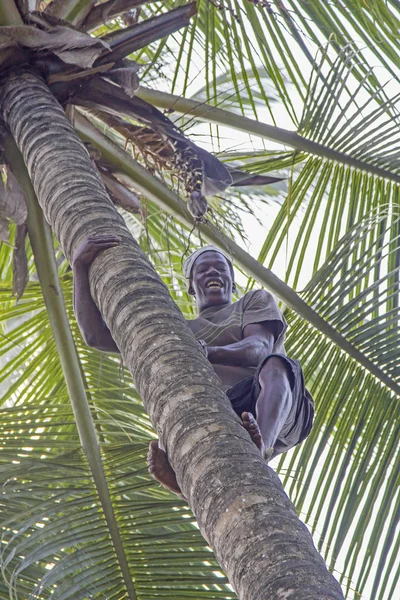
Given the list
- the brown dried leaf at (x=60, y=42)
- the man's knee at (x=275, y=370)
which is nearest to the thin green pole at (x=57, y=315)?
the brown dried leaf at (x=60, y=42)

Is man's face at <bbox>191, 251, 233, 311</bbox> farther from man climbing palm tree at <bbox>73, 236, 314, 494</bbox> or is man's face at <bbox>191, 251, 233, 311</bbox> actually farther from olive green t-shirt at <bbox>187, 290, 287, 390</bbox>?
olive green t-shirt at <bbox>187, 290, 287, 390</bbox>

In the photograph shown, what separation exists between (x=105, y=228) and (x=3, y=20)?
146 cm

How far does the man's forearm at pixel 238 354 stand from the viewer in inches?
135

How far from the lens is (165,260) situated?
686 cm

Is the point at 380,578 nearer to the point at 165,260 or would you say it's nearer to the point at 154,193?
the point at 154,193

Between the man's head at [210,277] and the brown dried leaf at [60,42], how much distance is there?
106 centimetres

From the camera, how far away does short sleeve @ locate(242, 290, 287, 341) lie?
144 inches

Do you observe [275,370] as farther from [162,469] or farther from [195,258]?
[195,258]

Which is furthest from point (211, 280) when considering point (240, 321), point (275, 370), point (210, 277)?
point (275, 370)

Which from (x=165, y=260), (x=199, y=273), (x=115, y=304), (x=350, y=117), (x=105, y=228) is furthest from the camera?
(x=165, y=260)

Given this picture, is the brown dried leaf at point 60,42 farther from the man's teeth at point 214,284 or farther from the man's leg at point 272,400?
the man's leg at point 272,400

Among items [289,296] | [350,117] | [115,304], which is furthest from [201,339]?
[350,117]

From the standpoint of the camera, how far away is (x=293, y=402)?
3328mm

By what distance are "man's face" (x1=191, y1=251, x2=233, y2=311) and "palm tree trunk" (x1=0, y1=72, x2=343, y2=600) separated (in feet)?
3.20
